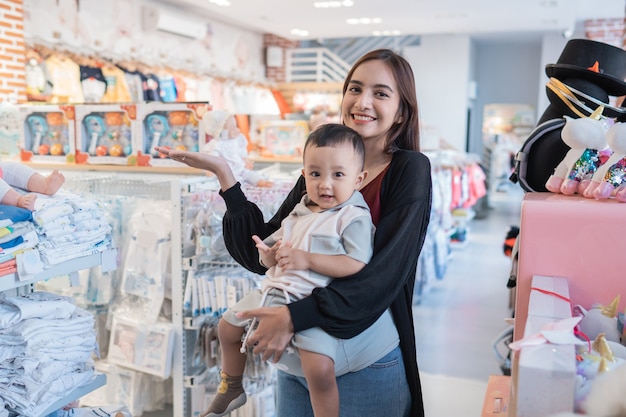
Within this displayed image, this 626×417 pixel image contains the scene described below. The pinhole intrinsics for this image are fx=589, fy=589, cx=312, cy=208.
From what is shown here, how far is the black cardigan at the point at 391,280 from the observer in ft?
4.13

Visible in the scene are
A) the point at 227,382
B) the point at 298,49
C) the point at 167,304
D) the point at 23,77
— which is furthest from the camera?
the point at 298,49

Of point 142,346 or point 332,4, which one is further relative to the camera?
point 332,4

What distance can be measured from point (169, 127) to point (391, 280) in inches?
94.7

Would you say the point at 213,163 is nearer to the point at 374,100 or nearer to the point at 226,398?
the point at 374,100

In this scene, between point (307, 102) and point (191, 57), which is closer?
point (191, 57)

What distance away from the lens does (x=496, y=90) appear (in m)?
13.6

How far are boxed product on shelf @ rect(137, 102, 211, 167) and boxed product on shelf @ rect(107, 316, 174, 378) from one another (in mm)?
948

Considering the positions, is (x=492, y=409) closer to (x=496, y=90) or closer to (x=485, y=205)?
(x=485, y=205)

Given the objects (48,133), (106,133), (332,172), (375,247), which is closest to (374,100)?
(332,172)

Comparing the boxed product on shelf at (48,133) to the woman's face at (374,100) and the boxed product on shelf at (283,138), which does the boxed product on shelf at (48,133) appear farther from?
the woman's face at (374,100)

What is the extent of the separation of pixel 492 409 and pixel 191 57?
9.02 metres

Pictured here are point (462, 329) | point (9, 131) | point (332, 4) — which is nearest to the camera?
point (9, 131)

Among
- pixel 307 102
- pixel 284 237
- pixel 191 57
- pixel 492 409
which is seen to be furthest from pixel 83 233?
pixel 307 102

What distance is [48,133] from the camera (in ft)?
12.3
